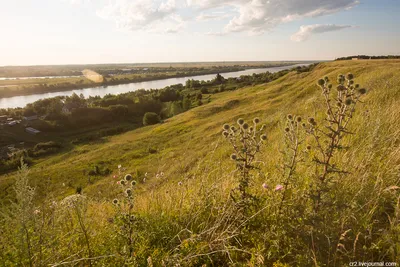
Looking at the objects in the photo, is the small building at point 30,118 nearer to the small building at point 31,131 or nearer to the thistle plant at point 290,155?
the small building at point 31,131

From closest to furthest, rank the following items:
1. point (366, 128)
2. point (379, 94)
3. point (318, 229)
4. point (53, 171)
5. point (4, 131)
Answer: point (318, 229) → point (366, 128) → point (379, 94) → point (53, 171) → point (4, 131)

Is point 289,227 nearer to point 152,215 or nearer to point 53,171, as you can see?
point 152,215

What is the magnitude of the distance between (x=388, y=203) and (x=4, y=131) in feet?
341

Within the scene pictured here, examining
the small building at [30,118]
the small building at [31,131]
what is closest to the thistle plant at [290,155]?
the small building at [31,131]

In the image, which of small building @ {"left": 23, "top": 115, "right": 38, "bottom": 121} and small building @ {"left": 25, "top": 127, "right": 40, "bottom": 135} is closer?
small building @ {"left": 25, "top": 127, "right": 40, "bottom": 135}

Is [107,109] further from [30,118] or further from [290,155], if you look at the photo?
[290,155]

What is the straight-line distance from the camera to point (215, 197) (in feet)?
12.0

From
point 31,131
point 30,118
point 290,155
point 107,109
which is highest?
point 290,155

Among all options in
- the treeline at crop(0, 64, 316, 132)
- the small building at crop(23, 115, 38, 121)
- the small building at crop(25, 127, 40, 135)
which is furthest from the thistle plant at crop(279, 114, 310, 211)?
the small building at crop(23, 115, 38, 121)

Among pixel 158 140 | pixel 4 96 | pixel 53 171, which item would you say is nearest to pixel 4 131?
pixel 53 171

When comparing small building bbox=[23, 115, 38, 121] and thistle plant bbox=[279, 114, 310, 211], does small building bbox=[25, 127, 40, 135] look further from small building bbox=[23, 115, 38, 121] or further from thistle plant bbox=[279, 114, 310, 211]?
thistle plant bbox=[279, 114, 310, 211]

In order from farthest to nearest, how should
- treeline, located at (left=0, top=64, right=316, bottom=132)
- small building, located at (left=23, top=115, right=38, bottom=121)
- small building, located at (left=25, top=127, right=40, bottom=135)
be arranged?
small building, located at (left=23, top=115, right=38, bottom=121) → treeline, located at (left=0, top=64, right=316, bottom=132) → small building, located at (left=25, top=127, right=40, bottom=135)

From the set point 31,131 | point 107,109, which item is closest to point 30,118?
point 31,131

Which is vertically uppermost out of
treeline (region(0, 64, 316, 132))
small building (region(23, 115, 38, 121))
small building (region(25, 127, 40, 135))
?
treeline (region(0, 64, 316, 132))
